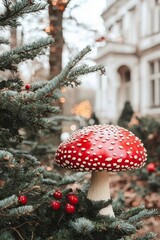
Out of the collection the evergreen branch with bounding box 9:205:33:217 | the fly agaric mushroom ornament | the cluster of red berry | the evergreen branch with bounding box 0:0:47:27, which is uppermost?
the evergreen branch with bounding box 0:0:47:27

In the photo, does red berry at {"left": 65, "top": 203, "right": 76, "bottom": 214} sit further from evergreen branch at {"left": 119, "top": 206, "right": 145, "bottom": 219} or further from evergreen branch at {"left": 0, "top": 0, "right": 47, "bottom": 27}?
evergreen branch at {"left": 0, "top": 0, "right": 47, "bottom": 27}

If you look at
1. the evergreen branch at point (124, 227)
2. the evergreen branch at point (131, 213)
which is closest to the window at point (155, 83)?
the evergreen branch at point (131, 213)

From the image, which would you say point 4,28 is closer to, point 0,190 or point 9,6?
point 9,6

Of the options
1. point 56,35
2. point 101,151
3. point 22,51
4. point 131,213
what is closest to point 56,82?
point 22,51

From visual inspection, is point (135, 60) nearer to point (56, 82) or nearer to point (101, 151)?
point (101, 151)

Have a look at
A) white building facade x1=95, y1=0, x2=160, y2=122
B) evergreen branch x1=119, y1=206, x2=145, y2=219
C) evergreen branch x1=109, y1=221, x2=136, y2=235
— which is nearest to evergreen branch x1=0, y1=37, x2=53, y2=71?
evergreen branch x1=109, y1=221, x2=136, y2=235

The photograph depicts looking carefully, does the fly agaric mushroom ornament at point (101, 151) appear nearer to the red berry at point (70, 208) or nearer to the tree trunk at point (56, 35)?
the red berry at point (70, 208)
